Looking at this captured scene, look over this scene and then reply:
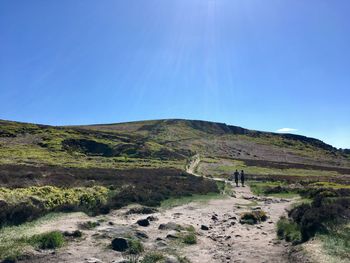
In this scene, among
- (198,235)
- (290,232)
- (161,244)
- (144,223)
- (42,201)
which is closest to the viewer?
(161,244)

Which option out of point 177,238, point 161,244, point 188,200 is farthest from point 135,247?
point 188,200

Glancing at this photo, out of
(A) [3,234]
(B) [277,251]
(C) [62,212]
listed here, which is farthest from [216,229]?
(A) [3,234]

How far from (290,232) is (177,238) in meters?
6.11

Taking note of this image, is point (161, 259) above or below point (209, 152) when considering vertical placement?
below

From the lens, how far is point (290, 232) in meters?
21.2

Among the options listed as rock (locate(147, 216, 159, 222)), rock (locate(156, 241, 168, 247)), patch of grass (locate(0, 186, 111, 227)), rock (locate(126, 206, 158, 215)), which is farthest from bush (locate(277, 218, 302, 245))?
patch of grass (locate(0, 186, 111, 227))

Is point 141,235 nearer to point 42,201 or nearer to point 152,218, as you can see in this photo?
point 152,218

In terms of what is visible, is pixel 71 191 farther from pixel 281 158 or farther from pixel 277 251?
pixel 281 158

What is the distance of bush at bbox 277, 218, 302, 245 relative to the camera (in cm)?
1979

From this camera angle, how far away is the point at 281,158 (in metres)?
148

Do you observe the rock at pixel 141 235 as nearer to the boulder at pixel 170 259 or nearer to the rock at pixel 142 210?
the boulder at pixel 170 259

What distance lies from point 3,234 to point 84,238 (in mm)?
3924

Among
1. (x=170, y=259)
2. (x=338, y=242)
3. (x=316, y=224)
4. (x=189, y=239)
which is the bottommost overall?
(x=170, y=259)

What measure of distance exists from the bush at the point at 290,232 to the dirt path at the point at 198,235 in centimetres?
48
